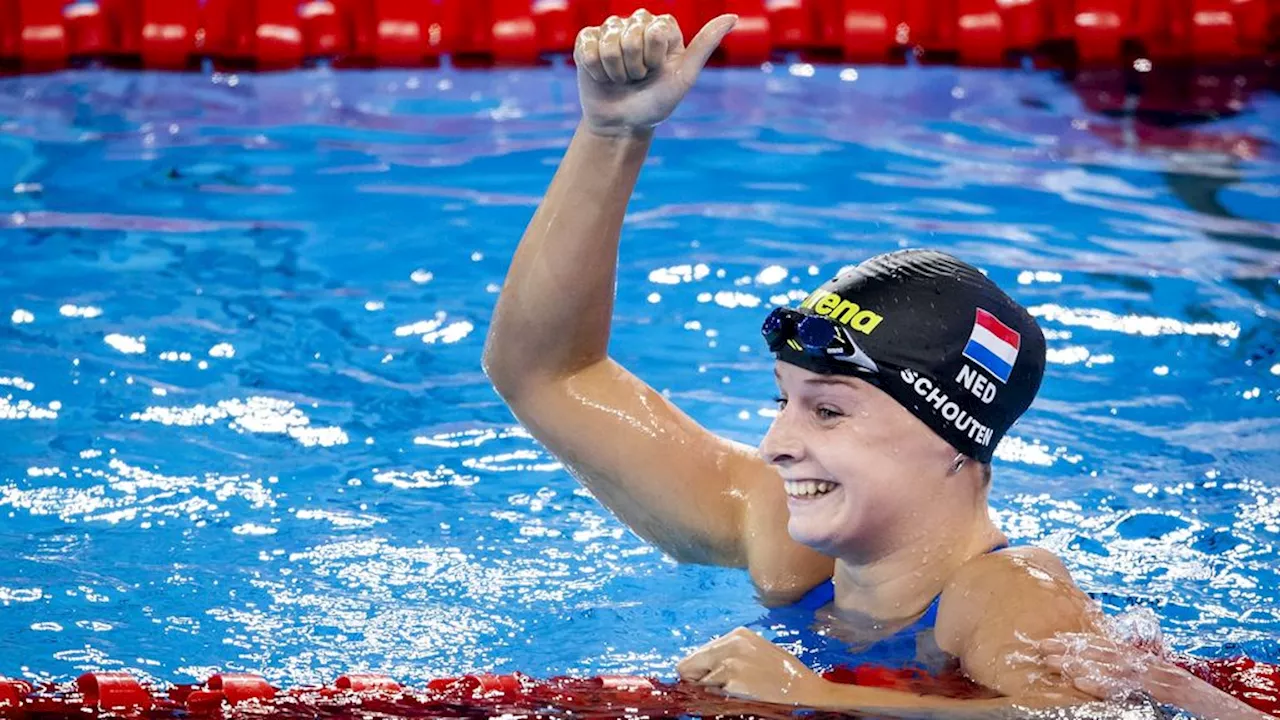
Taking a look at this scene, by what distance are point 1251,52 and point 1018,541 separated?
6098 millimetres

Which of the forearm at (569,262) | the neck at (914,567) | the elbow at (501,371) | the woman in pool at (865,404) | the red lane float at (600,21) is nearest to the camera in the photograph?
the woman in pool at (865,404)

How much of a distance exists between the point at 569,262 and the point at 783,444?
2.02ft

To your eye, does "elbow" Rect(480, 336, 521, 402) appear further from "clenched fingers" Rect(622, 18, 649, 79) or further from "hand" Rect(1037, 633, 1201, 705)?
"hand" Rect(1037, 633, 1201, 705)

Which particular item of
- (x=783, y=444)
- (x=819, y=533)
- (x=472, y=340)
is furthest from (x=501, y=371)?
(x=472, y=340)

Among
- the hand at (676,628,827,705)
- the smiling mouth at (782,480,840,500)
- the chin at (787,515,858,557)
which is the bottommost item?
the hand at (676,628,827,705)

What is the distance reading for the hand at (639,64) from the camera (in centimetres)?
341

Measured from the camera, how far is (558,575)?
15.5ft

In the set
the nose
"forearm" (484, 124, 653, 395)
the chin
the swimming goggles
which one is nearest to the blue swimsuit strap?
the chin

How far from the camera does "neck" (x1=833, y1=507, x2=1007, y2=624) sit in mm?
3549

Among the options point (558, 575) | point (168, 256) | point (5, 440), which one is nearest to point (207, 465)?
point (5, 440)

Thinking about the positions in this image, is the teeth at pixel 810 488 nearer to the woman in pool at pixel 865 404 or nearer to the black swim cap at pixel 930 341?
the woman in pool at pixel 865 404

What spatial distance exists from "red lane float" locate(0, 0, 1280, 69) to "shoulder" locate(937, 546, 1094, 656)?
268 inches

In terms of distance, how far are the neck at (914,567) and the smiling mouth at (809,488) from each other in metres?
0.21

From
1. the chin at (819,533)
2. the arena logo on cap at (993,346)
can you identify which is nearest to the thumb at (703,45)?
the arena logo on cap at (993,346)
